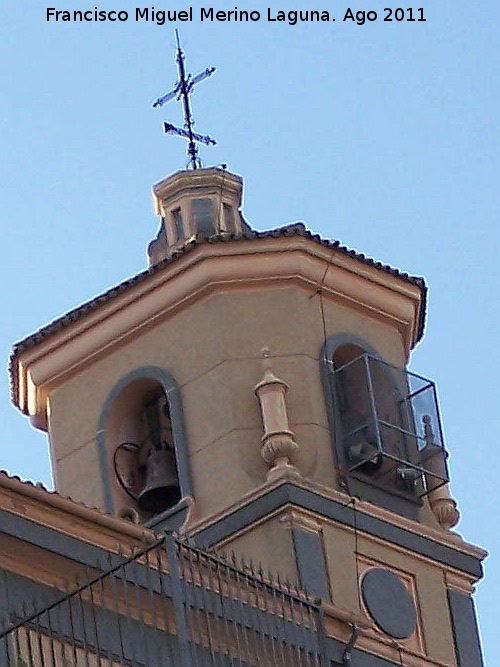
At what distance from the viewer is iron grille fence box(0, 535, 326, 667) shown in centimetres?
1775

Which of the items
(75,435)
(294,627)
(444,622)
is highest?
(75,435)

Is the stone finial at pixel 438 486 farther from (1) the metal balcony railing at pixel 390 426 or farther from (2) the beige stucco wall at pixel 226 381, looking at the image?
(2) the beige stucco wall at pixel 226 381

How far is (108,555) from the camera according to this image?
62.4ft

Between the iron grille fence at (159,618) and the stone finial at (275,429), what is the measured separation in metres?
5.77

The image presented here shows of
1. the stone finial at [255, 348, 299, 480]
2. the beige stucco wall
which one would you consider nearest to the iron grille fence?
the stone finial at [255, 348, 299, 480]

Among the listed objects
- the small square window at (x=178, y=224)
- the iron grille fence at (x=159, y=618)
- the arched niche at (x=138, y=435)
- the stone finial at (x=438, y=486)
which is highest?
the small square window at (x=178, y=224)

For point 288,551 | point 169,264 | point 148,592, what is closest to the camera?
point 148,592

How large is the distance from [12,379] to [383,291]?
3365 millimetres

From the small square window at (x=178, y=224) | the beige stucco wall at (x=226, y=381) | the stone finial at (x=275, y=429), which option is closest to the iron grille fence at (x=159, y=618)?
the stone finial at (x=275, y=429)

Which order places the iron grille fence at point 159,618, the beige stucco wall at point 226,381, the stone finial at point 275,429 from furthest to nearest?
the beige stucco wall at point 226,381, the stone finial at point 275,429, the iron grille fence at point 159,618

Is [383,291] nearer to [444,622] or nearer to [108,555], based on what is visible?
[444,622]

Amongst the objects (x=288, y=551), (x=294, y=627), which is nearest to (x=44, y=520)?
(x=294, y=627)

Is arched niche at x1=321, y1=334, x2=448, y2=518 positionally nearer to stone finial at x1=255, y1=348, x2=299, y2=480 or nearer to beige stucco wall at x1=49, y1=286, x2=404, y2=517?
beige stucco wall at x1=49, y1=286, x2=404, y2=517

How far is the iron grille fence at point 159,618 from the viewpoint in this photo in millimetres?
17750
